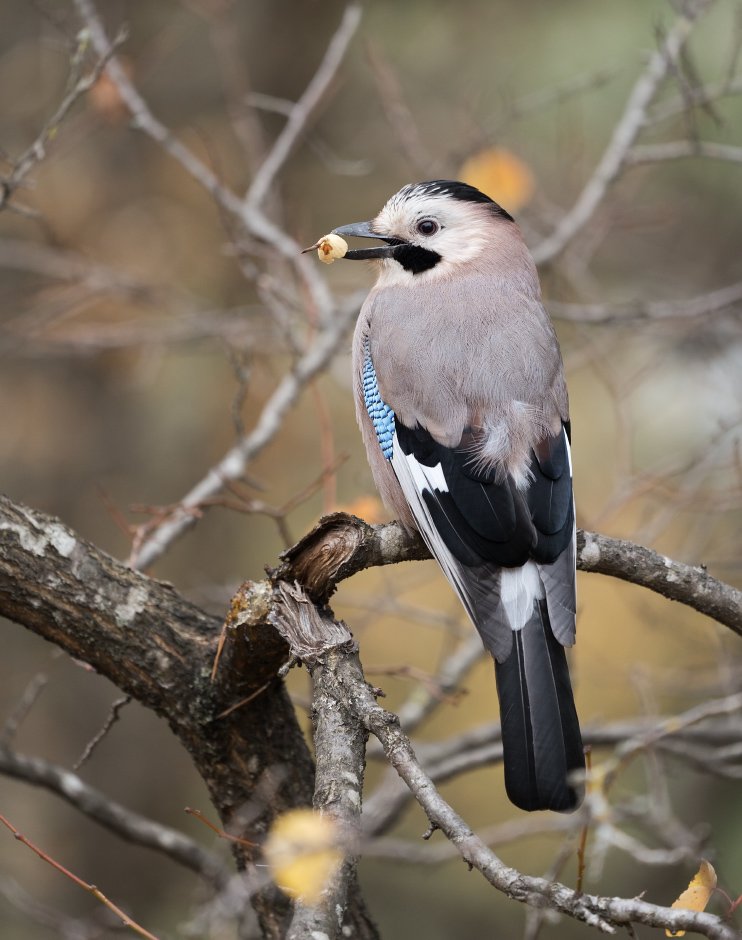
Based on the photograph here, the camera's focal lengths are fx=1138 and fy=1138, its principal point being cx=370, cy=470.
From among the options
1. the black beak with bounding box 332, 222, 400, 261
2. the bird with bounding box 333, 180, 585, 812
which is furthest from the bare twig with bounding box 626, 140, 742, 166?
the black beak with bounding box 332, 222, 400, 261

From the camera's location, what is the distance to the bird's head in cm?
375

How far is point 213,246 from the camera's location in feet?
21.7

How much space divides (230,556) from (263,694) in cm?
384

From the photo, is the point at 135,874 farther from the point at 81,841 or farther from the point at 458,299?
the point at 458,299

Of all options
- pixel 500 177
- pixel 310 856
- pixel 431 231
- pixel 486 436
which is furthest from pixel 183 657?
pixel 500 177

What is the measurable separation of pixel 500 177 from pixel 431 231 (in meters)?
0.82

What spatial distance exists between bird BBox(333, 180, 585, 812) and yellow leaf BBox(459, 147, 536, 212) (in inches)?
25.1

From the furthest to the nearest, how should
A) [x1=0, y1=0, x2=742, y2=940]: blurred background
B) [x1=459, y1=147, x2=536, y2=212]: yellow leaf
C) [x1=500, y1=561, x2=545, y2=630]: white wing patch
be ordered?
[x1=0, y1=0, x2=742, y2=940]: blurred background → [x1=459, y1=147, x2=536, y2=212]: yellow leaf → [x1=500, y1=561, x2=545, y2=630]: white wing patch

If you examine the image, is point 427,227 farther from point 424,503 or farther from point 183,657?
point 183,657

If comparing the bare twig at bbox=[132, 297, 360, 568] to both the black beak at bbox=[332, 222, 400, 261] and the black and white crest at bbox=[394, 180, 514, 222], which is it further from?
the black and white crest at bbox=[394, 180, 514, 222]

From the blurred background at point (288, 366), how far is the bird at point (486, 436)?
194 centimetres

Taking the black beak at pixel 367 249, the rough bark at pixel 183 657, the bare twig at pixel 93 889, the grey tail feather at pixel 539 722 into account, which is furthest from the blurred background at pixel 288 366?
the bare twig at pixel 93 889

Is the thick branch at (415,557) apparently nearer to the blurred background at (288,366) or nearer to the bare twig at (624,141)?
the bare twig at (624,141)

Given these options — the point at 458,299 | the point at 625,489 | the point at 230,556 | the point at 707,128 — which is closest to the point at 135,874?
the point at 230,556
